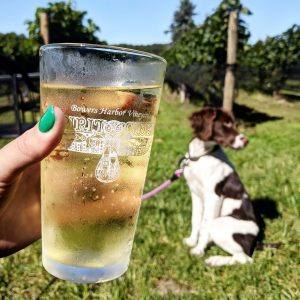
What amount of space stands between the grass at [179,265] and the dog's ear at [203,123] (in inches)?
38.4

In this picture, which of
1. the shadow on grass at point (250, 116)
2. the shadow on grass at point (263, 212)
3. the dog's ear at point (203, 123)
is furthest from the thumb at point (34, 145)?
the shadow on grass at point (250, 116)

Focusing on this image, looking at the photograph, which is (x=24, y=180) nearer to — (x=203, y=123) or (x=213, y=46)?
(x=203, y=123)

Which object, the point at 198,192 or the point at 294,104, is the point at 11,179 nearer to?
the point at 198,192

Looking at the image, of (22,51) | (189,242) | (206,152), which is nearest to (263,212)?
(206,152)

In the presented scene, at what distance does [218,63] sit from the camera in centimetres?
1538

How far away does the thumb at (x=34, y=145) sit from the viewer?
45.3 inches

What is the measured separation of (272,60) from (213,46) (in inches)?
254

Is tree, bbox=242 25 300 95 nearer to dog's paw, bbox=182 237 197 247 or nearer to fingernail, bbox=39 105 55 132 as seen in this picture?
dog's paw, bbox=182 237 197 247

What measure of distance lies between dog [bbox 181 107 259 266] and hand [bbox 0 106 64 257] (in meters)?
3.20

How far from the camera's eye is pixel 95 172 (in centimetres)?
118

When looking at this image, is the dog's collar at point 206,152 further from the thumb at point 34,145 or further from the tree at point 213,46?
the tree at point 213,46

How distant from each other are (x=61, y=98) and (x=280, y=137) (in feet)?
34.1

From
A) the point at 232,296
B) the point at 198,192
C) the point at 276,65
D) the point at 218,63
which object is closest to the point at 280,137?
the point at 218,63

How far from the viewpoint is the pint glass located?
1.15 meters
